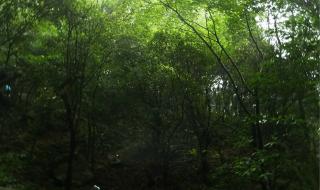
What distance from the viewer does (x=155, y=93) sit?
18.2m

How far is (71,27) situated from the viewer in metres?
13.6

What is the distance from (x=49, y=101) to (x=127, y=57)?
378cm

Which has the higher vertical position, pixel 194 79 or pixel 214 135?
pixel 194 79

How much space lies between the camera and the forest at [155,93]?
8805mm

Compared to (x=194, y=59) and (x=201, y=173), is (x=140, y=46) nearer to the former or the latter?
(x=194, y=59)

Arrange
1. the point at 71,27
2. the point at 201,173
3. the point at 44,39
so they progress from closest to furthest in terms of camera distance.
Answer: the point at 71,27
the point at 44,39
the point at 201,173

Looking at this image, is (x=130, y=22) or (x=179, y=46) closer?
(x=130, y=22)

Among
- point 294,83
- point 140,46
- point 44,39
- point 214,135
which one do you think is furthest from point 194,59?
point 294,83

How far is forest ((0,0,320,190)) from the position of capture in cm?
880

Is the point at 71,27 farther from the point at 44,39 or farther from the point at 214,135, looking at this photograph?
the point at 214,135

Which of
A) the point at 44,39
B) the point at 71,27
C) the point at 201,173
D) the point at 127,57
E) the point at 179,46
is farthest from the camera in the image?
the point at 201,173

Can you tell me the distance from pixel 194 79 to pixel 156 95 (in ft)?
7.02

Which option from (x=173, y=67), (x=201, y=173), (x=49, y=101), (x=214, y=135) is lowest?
(x=201, y=173)

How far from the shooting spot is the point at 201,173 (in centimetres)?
1903
